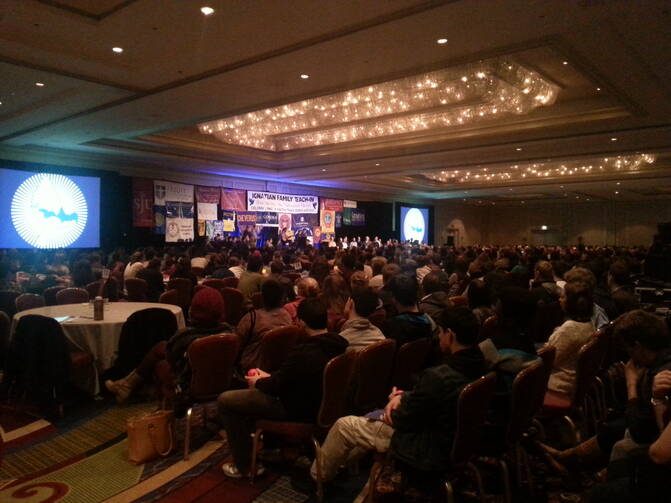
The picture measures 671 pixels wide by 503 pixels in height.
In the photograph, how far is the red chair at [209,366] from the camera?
355cm

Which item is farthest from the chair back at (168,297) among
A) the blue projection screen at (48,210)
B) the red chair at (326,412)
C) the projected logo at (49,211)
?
the projected logo at (49,211)

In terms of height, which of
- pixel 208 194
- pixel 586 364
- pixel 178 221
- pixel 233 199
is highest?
pixel 208 194

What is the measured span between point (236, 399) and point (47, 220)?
39.2 feet

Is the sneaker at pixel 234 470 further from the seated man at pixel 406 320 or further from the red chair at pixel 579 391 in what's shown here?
the red chair at pixel 579 391

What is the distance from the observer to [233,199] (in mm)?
17859

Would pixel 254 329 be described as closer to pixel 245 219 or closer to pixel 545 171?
pixel 245 219

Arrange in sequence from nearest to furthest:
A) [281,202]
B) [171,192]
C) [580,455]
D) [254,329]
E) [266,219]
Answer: [580,455] < [254,329] < [171,192] < [266,219] < [281,202]

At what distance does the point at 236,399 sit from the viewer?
10.5 feet

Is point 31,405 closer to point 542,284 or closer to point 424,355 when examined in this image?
point 424,355

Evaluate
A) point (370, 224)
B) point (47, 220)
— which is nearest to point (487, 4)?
point (47, 220)

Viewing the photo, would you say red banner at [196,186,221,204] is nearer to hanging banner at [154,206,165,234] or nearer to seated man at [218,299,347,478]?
hanging banner at [154,206,165,234]

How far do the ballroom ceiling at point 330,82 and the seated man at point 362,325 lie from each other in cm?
282

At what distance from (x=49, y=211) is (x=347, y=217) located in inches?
509

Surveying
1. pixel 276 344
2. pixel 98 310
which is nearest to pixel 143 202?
pixel 98 310
